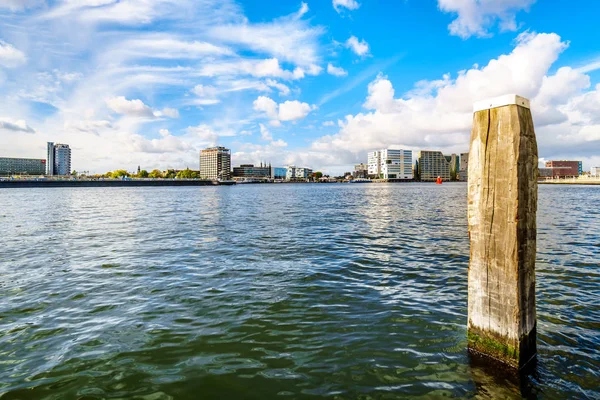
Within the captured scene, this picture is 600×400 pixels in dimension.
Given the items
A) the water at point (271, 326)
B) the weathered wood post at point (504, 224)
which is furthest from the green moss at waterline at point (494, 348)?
the water at point (271, 326)

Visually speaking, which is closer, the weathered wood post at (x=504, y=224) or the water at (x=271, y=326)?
the weathered wood post at (x=504, y=224)

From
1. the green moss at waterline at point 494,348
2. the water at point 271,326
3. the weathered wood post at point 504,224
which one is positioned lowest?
the water at point 271,326

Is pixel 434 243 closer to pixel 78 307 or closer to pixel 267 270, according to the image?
pixel 267 270

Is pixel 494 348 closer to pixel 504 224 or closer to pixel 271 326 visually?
pixel 504 224

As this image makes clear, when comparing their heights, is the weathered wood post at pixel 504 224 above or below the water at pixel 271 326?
above

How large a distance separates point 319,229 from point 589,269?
15.7 m

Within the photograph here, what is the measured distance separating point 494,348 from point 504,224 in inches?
90.7

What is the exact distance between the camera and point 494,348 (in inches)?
237

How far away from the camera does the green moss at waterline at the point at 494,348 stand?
5745 millimetres

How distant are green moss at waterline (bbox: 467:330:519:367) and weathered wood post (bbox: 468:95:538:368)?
2 centimetres

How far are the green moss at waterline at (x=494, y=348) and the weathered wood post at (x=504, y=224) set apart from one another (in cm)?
2

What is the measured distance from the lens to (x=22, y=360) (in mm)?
6602

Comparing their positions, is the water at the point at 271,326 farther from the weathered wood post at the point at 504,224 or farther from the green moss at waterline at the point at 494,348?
the weathered wood post at the point at 504,224

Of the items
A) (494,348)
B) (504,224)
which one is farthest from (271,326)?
(504,224)
